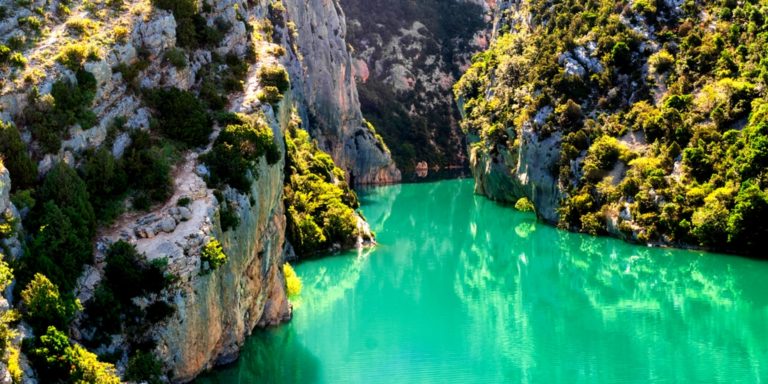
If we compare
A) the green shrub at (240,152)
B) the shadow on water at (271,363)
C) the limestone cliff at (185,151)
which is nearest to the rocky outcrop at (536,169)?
the limestone cliff at (185,151)

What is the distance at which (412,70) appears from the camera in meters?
151

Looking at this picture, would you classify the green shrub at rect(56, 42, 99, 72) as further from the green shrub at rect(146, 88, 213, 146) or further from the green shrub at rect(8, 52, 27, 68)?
the green shrub at rect(146, 88, 213, 146)

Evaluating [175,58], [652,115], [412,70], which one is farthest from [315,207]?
[412,70]

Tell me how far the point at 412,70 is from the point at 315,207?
102010 mm

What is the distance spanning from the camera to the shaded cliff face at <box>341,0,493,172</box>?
143 m

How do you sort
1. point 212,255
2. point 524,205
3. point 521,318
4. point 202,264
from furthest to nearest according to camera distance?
1. point 524,205
2. point 521,318
3. point 212,255
4. point 202,264

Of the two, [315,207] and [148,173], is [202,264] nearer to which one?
[148,173]

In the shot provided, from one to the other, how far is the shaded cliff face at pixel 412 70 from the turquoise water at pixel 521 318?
84009 millimetres

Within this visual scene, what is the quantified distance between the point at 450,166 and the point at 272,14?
271 ft

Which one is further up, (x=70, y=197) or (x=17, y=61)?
(x=17, y=61)

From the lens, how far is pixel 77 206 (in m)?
20.8

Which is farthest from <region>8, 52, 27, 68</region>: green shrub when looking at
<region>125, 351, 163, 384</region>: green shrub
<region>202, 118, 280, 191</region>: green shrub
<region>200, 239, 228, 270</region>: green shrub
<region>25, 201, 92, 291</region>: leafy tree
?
<region>125, 351, 163, 384</region>: green shrub

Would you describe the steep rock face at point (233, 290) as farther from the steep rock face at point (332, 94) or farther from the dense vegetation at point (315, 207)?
the steep rock face at point (332, 94)

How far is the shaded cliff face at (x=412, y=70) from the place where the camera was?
143000 millimetres
